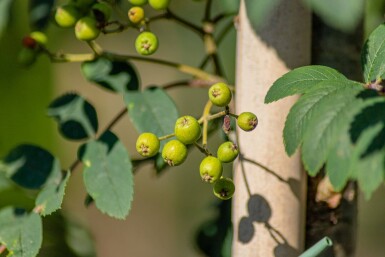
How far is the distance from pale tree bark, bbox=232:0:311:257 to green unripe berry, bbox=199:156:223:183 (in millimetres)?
76

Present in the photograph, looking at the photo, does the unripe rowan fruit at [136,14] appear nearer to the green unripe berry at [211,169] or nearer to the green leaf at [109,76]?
the green leaf at [109,76]

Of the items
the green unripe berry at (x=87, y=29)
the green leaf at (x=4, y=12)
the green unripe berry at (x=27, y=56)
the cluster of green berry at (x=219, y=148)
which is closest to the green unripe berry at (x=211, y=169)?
the cluster of green berry at (x=219, y=148)

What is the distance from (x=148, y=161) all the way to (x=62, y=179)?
0.11 metres

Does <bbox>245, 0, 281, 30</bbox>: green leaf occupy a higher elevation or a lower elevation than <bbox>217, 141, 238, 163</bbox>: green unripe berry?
higher

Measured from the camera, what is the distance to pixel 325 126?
0.60 meters

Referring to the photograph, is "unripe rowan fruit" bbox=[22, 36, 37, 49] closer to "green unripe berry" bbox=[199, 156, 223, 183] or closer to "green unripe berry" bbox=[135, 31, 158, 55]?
"green unripe berry" bbox=[135, 31, 158, 55]

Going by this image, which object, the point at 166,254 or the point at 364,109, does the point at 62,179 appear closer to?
the point at 364,109

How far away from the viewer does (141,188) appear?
13.6 feet

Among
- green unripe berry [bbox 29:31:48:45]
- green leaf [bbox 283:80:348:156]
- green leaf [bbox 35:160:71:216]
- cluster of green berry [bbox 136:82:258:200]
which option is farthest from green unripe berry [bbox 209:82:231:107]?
green unripe berry [bbox 29:31:48:45]

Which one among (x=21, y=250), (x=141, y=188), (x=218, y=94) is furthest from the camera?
(x=141, y=188)

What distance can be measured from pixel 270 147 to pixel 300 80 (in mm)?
140

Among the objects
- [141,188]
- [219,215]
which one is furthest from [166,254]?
[219,215]

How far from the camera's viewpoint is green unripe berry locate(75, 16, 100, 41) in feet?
2.82

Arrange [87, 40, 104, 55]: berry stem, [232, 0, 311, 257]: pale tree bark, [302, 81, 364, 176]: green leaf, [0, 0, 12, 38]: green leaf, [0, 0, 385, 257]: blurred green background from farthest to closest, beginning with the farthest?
[0, 0, 385, 257]: blurred green background, [0, 0, 12, 38]: green leaf, [87, 40, 104, 55]: berry stem, [232, 0, 311, 257]: pale tree bark, [302, 81, 364, 176]: green leaf
